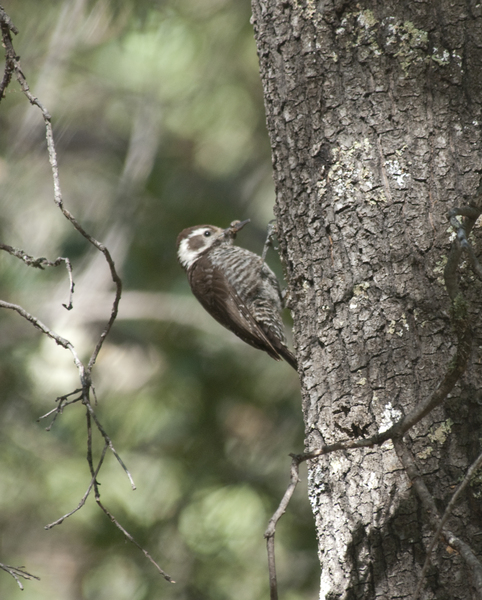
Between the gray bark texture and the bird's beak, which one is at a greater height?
the bird's beak

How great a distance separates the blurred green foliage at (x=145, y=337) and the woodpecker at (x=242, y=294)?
1.25 metres

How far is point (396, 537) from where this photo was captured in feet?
4.85

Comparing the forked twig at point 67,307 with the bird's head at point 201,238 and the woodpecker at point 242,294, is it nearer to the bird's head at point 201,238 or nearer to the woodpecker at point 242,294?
the woodpecker at point 242,294

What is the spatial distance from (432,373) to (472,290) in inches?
9.5

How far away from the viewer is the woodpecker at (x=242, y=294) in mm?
3480

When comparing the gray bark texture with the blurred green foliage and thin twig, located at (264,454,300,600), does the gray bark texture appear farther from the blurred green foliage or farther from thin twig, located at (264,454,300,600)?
the blurred green foliage

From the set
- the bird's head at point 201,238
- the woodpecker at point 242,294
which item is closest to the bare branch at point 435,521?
the woodpecker at point 242,294

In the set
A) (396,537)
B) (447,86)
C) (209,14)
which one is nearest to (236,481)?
(396,537)

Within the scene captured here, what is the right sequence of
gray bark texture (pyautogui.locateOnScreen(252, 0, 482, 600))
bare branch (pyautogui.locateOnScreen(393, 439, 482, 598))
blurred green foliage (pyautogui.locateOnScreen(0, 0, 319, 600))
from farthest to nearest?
blurred green foliage (pyautogui.locateOnScreen(0, 0, 319, 600)) < gray bark texture (pyautogui.locateOnScreen(252, 0, 482, 600)) < bare branch (pyautogui.locateOnScreen(393, 439, 482, 598))

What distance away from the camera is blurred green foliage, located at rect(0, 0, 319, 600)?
4293mm

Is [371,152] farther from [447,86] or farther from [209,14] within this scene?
[209,14]

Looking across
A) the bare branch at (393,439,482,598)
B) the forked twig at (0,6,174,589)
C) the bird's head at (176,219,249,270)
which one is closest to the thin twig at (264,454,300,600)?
the bare branch at (393,439,482,598)

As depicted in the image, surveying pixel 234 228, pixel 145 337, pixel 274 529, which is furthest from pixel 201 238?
pixel 274 529

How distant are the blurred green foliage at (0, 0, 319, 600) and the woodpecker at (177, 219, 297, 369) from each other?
4.10ft
